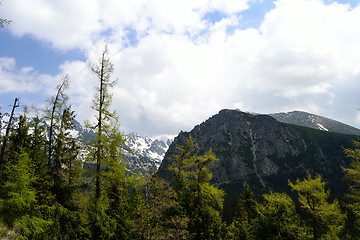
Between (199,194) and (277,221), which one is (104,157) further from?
(277,221)

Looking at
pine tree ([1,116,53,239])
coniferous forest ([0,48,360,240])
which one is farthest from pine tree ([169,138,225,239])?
pine tree ([1,116,53,239])

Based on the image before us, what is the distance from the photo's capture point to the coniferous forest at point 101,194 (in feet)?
58.4

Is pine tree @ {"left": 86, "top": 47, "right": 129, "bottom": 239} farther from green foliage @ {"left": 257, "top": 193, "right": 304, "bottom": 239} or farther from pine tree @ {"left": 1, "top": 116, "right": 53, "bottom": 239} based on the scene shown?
green foliage @ {"left": 257, "top": 193, "right": 304, "bottom": 239}

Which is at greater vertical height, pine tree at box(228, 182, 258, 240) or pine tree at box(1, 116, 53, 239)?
pine tree at box(1, 116, 53, 239)

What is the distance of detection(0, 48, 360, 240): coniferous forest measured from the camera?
58.4ft

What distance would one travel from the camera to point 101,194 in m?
18.9

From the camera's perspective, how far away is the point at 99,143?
58.3 feet

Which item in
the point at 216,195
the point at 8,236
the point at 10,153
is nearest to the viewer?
the point at 8,236

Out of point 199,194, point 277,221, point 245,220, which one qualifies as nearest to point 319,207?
point 277,221

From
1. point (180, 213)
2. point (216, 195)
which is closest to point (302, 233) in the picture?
point (216, 195)

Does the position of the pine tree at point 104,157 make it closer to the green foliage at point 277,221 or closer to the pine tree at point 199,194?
the pine tree at point 199,194

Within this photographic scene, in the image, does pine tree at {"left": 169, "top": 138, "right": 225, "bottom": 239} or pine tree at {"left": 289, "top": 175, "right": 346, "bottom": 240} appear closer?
pine tree at {"left": 169, "top": 138, "right": 225, "bottom": 239}

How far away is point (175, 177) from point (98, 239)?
985 cm

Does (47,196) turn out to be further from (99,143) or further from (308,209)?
(308,209)
